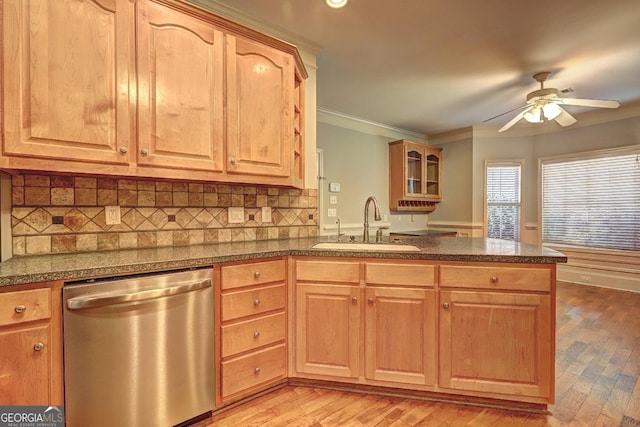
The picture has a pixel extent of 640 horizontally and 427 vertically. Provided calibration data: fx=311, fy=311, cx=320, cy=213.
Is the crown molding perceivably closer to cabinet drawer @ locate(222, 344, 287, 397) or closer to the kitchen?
the kitchen

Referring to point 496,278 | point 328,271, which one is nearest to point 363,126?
point 328,271

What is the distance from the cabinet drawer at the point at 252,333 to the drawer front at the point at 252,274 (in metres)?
0.22

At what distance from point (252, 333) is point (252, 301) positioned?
19 cm

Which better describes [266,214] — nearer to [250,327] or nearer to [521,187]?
[250,327]

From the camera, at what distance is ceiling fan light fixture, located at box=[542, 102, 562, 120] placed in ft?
9.93

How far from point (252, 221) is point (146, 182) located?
0.78 metres

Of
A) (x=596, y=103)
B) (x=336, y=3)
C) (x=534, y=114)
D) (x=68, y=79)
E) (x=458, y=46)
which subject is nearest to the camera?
(x=68, y=79)

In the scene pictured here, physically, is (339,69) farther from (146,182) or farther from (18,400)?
(18,400)

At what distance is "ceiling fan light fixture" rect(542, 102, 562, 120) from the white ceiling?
0.37 metres

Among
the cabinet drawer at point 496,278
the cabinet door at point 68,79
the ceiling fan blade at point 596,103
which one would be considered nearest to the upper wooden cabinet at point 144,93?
the cabinet door at point 68,79

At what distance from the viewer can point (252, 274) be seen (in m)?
1.78

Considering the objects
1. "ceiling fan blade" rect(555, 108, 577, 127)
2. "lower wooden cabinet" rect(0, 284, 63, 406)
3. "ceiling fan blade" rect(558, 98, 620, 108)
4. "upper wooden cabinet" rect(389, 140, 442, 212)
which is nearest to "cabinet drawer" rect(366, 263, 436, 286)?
"lower wooden cabinet" rect(0, 284, 63, 406)

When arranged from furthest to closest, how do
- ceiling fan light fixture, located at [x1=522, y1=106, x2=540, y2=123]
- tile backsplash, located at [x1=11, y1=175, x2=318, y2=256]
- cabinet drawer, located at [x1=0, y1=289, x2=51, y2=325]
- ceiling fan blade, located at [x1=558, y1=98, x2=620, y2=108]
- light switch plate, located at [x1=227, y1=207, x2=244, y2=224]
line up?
ceiling fan light fixture, located at [x1=522, y1=106, x2=540, y2=123]
ceiling fan blade, located at [x1=558, y1=98, x2=620, y2=108]
light switch plate, located at [x1=227, y1=207, x2=244, y2=224]
tile backsplash, located at [x1=11, y1=175, x2=318, y2=256]
cabinet drawer, located at [x1=0, y1=289, x2=51, y2=325]

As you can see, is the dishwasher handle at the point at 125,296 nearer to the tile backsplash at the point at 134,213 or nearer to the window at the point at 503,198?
the tile backsplash at the point at 134,213
